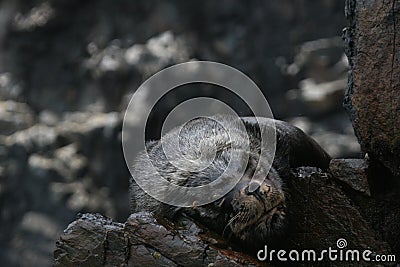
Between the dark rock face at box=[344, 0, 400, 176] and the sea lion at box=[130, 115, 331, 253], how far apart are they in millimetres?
573

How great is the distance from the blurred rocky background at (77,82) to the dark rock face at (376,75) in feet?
15.0

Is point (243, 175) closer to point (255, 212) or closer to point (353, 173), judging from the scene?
point (255, 212)

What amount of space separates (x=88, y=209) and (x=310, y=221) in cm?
485

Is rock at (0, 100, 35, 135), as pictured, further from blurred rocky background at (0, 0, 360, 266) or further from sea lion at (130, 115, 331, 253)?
sea lion at (130, 115, 331, 253)

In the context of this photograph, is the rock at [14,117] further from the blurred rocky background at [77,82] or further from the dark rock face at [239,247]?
the dark rock face at [239,247]

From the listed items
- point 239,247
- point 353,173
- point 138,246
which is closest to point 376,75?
point 353,173

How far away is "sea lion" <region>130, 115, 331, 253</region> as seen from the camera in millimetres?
3578

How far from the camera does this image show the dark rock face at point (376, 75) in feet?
11.0

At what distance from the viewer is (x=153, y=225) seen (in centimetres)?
345

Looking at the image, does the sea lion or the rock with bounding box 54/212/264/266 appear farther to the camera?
the sea lion

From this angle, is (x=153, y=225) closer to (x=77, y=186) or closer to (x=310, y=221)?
(x=310, y=221)

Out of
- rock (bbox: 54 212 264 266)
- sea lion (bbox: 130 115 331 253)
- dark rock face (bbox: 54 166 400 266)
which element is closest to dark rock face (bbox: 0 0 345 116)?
sea lion (bbox: 130 115 331 253)

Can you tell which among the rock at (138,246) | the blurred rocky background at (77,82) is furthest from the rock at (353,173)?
the blurred rocky background at (77,82)

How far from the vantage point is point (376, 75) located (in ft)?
11.2
